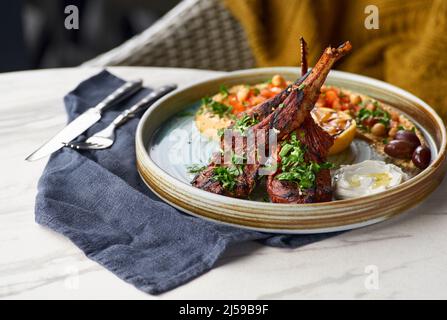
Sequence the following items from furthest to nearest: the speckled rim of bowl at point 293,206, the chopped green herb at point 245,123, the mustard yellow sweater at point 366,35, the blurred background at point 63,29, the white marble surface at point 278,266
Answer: the blurred background at point 63,29, the mustard yellow sweater at point 366,35, the chopped green herb at point 245,123, the speckled rim of bowl at point 293,206, the white marble surface at point 278,266

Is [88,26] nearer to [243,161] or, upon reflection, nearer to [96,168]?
[96,168]

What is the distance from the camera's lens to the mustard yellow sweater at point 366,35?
2.21 metres

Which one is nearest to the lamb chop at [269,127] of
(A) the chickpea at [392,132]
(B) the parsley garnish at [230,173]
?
(B) the parsley garnish at [230,173]

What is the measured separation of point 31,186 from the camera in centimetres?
154

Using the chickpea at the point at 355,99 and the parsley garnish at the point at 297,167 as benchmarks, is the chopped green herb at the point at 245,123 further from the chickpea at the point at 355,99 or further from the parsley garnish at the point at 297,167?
the chickpea at the point at 355,99

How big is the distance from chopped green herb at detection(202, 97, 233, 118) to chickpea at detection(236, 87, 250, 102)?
0.04 metres

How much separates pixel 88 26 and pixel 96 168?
2.23 meters

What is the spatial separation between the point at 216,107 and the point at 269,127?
17.1 inches

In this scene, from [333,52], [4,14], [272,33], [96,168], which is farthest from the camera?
[4,14]

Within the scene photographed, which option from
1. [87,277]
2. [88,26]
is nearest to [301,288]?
[87,277]

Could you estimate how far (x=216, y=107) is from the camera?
5.86ft

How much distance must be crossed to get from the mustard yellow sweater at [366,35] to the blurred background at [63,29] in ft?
4.21

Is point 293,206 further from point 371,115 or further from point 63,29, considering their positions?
point 63,29

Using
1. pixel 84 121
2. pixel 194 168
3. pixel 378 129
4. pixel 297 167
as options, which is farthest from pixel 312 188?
pixel 84 121
